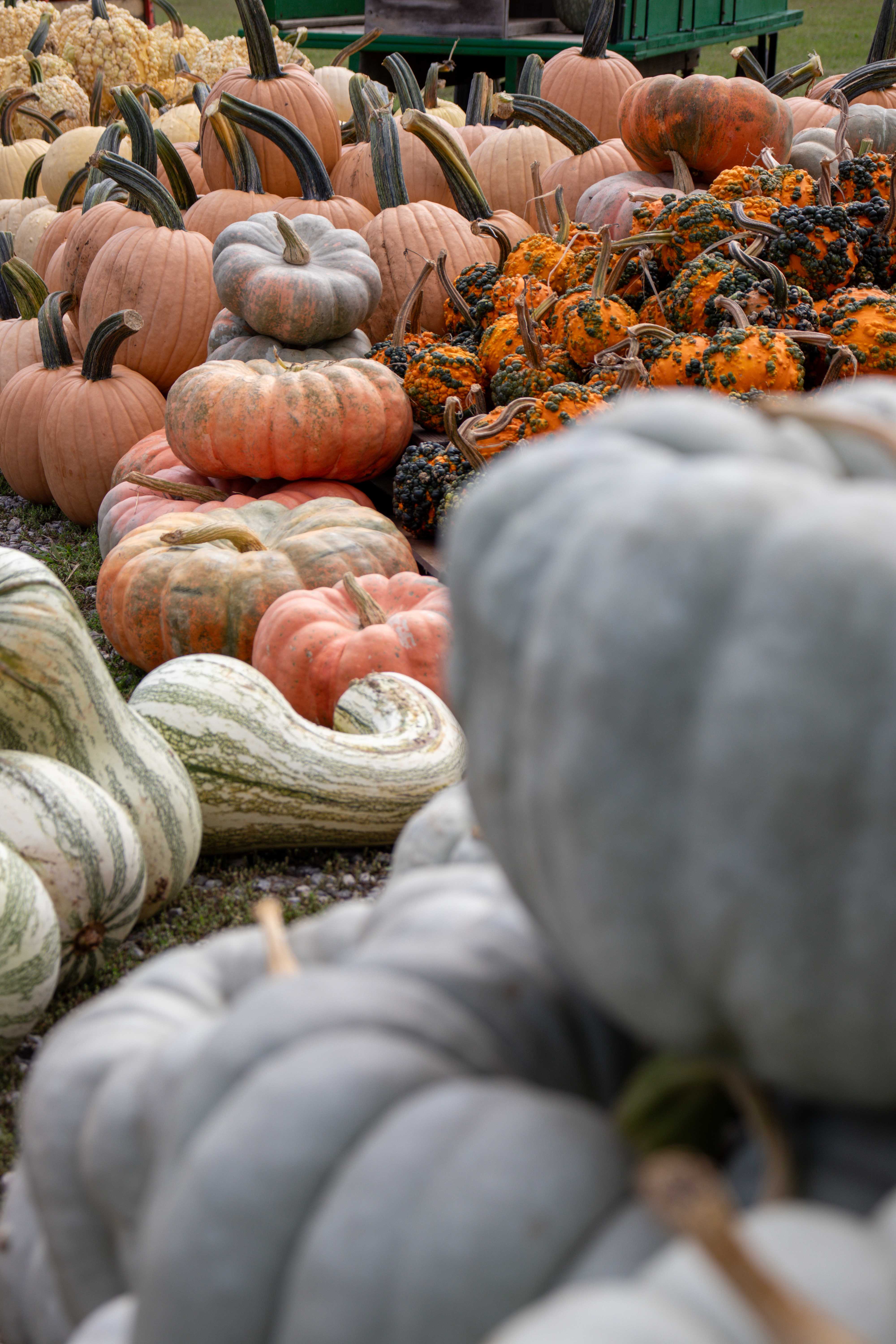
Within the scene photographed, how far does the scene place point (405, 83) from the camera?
5152mm

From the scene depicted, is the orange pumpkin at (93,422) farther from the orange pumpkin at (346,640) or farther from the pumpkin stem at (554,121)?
the pumpkin stem at (554,121)

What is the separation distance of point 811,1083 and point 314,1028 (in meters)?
0.32

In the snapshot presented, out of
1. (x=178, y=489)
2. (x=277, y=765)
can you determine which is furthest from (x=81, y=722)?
(x=178, y=489)

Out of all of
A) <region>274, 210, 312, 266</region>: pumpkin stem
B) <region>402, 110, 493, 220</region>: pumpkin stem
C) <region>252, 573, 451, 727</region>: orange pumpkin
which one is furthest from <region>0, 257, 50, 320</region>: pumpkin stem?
<region>252, 573, 451, 727</region>: orange pumpkin

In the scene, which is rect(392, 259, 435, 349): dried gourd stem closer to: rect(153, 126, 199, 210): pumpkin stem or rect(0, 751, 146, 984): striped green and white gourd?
rect(153, 126, 199, 210): pumpkin stem

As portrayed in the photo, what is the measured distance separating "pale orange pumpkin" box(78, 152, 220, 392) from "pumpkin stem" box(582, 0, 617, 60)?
2.56 m

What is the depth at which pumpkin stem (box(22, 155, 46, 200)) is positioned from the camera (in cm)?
656

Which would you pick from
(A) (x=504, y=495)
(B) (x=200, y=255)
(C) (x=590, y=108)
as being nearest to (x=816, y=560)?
(A) (x=504, y=495)

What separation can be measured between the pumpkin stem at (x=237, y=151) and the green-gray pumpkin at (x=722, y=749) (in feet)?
15.0

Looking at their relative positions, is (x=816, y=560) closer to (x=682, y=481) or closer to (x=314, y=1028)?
(x=682, y=481)

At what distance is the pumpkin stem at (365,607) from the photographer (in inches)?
111

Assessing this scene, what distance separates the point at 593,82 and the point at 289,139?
204cm

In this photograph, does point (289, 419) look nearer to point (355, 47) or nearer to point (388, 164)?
point (388, 164)

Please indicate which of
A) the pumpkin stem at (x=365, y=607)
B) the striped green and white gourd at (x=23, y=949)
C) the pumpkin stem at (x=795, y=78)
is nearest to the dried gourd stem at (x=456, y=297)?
the pumpkin stem at (x=365, y=607)
